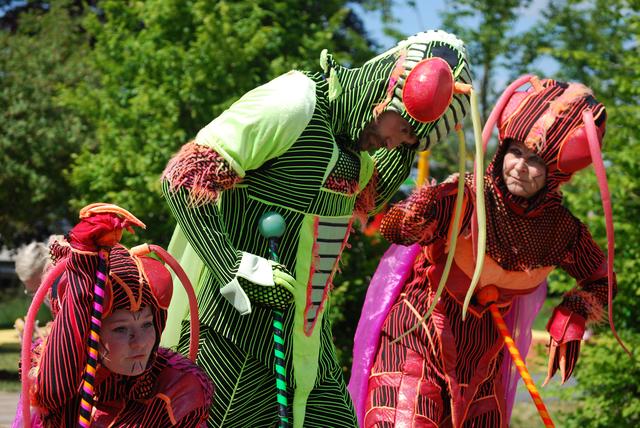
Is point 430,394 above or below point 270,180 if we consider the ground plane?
below

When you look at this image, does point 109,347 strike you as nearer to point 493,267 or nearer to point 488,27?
point 493,267

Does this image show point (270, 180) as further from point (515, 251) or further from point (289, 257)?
point (515, 251)

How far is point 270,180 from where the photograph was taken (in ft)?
12.1

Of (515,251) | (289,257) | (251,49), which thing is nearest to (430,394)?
(515,251)

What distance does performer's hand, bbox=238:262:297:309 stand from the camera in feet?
11.7

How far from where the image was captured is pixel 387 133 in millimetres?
3816

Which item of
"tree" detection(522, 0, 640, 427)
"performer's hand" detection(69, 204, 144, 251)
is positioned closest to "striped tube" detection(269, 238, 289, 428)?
"performer's hand" detection(69, 204, 144, 251)

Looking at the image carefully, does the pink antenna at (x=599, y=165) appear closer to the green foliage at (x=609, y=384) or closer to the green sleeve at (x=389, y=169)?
the green sleeve at (x=389, y=169)

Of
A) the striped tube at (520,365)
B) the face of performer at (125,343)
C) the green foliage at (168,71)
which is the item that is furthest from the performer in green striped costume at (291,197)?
the green foliage at (168,71)

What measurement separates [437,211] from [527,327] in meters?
0.92

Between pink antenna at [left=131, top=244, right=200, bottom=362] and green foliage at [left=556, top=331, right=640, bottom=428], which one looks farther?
green foliage at [left=556, top=331, right=640, bottom=428]

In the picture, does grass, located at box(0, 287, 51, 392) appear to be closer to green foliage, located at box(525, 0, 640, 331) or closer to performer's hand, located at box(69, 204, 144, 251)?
green foliage, located at box(525, 0, 640, 331)

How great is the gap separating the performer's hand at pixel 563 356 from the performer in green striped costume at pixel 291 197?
3.52ft

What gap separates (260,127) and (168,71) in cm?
596
